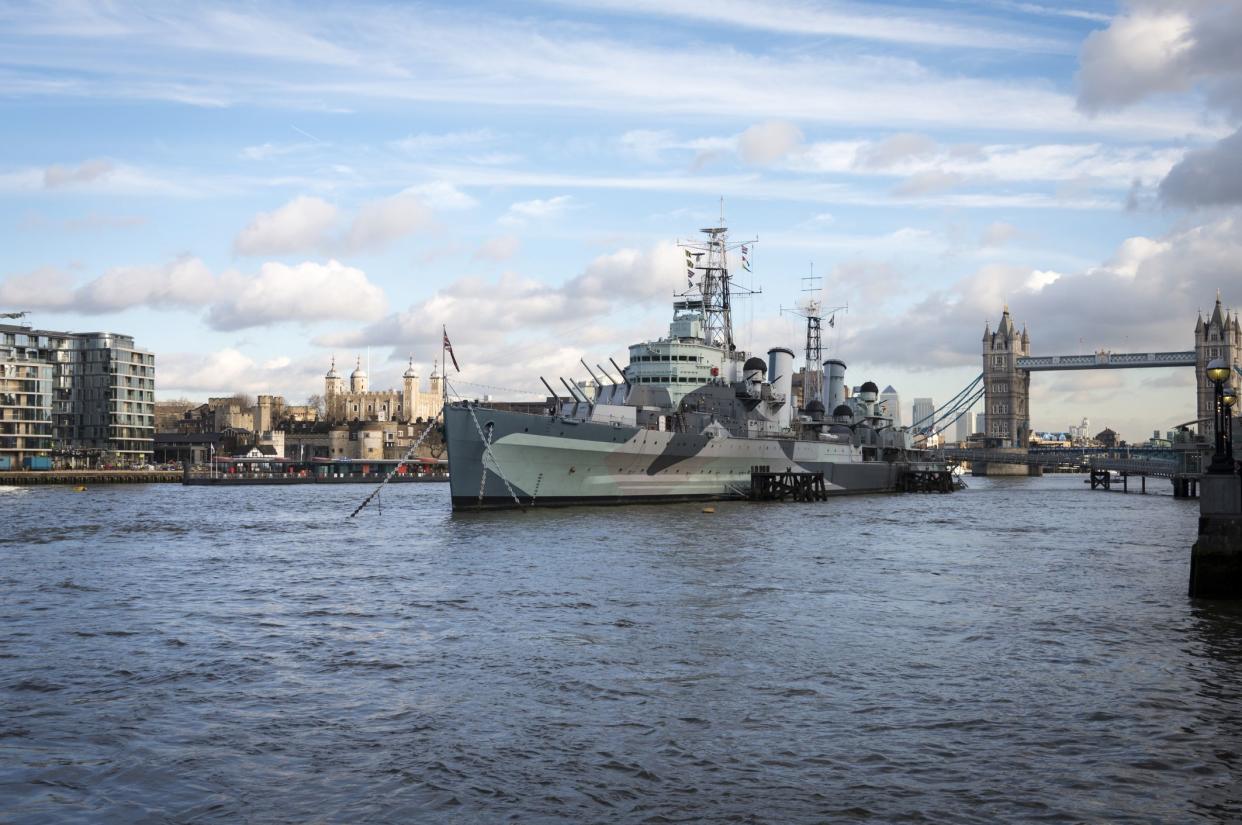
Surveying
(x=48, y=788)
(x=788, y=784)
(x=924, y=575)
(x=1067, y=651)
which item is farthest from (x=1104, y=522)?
(x=48, y=788)

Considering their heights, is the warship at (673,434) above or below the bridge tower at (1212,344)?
below

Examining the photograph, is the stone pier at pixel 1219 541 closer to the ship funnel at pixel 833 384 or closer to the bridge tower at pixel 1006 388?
the ship funnel at pixel 833 384

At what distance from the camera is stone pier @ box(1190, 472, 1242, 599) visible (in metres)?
18.2

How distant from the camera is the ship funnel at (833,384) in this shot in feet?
257

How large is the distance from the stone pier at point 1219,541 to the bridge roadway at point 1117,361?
483ft

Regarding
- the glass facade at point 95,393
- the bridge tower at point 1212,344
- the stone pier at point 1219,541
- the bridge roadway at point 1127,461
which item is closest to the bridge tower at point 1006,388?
the bridge tower at point 1212,344

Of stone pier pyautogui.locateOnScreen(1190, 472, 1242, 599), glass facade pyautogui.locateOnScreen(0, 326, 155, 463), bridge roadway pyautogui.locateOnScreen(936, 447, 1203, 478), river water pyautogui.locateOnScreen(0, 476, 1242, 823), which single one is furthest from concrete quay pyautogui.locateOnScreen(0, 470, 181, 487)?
stone pier pyautogui.locateOnScreen(1190, 472, 1242, 599)

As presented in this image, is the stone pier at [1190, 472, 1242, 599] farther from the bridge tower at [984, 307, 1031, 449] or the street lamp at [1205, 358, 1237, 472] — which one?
the bridge tower at [984, 307, 1031, 449]

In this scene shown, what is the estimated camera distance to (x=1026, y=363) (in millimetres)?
168625

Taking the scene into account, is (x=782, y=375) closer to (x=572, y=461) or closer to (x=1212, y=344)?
(x=572, y=461)

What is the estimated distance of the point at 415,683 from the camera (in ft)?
42.7

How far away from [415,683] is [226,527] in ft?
103

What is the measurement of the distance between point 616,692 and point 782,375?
165 feet

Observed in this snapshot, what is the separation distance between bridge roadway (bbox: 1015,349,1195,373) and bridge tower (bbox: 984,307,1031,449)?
4.97 m
